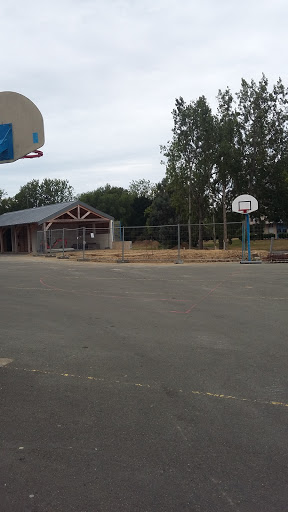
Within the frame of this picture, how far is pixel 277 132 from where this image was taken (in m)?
37.0

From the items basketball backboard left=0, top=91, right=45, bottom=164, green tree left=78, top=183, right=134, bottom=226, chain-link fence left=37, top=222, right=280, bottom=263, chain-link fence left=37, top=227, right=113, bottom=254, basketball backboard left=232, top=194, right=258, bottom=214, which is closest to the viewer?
basketball backboard left=0, top=91, right=45, bottom=164

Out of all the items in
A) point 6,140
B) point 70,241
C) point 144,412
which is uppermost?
point 6,140

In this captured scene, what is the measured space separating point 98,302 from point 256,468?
725 centimetres

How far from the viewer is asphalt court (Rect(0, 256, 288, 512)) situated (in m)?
2.67

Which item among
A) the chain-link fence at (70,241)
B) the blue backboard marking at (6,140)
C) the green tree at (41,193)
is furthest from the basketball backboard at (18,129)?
the green tree at (41,193)

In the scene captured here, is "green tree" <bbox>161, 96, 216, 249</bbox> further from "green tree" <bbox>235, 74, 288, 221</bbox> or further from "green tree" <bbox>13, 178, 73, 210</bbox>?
"green tree" <bbox>13, 178, 73, 210</bbox>

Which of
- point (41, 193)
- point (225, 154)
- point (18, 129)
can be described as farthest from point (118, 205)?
point (18, 129)

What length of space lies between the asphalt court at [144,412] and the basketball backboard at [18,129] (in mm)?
3323

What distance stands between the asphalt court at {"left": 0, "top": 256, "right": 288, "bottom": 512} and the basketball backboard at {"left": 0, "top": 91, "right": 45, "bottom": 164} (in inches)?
131

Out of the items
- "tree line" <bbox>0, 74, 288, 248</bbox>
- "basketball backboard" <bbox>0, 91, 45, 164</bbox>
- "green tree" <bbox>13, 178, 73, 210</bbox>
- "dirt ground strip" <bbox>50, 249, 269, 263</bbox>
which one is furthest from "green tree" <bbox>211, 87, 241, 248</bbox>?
"green tree" <bbox>13, 178, 73, 210</bbox>

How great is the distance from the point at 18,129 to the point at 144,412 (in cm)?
629

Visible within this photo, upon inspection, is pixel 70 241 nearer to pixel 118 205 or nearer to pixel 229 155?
pixel 229 155

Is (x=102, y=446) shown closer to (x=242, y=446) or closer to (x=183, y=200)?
(x=242, y=446)

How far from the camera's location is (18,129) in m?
7.98
